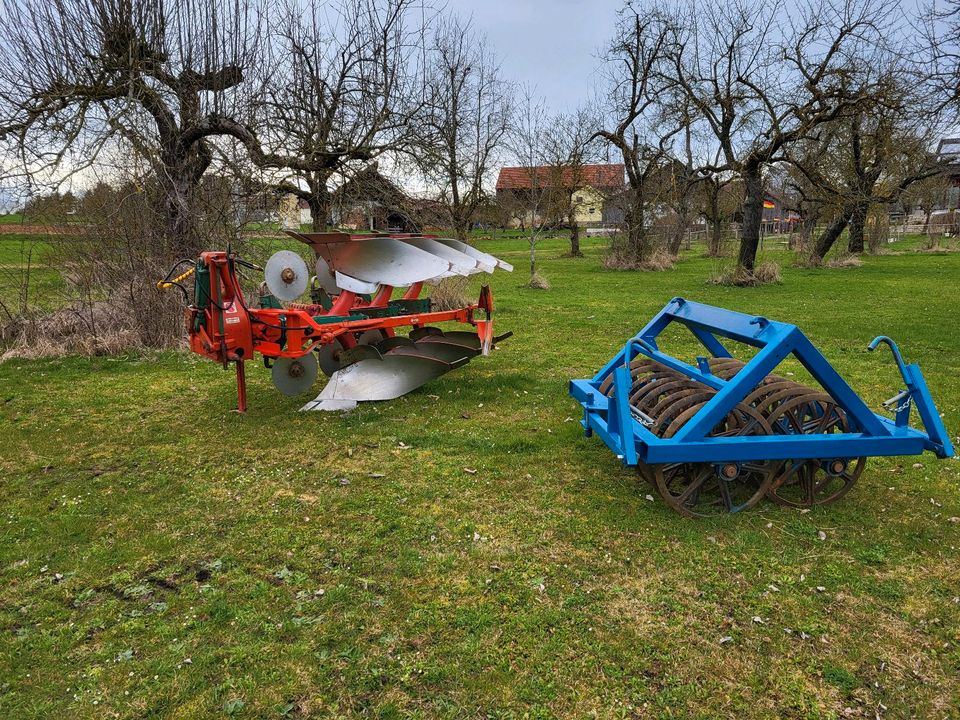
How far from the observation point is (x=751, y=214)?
18391 millimetres

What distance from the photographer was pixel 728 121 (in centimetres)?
1891

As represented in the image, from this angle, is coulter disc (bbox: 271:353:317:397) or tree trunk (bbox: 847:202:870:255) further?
tree trunk (bbox: 847:202:870:255)

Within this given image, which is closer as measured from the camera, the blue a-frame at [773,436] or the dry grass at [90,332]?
the blue a-frame at [773,436]

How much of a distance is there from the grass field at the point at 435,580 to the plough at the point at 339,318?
0.52m

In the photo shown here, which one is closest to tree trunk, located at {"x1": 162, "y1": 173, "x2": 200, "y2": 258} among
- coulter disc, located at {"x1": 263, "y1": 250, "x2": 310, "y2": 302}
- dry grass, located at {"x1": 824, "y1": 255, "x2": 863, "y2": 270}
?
coulter disc, located at {"x1": 263, "y1": 250, "x2": 310, "y2": 302}

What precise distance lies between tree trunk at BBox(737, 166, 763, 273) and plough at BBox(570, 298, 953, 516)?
603 inches

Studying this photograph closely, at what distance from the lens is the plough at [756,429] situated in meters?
3.34

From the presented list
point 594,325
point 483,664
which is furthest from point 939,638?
point 594,325

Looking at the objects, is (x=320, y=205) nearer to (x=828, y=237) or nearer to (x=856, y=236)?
(x=828, y=237)

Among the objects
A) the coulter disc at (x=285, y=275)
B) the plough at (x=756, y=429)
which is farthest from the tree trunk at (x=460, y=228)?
the plough at (x=756, y=429)

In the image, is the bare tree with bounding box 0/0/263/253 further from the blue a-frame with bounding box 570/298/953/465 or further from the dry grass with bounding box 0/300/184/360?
the blue a-frame with bounding box 570/298/953/465

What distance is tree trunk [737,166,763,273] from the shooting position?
18.0 m

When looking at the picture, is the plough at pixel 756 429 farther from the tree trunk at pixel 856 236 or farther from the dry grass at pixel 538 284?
the tree trunk at pixel 856 236

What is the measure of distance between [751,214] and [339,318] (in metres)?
16.1
